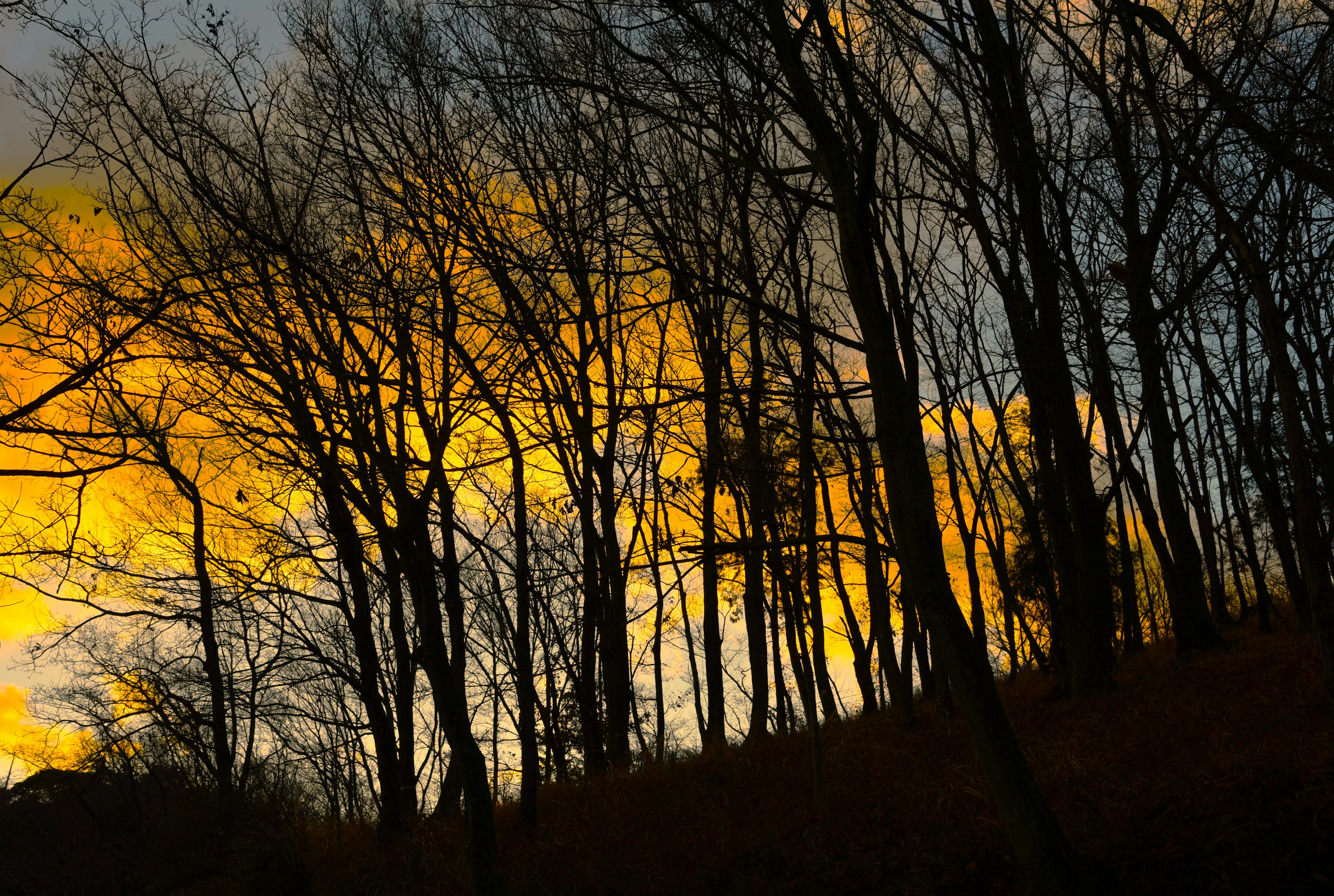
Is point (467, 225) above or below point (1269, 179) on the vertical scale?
above

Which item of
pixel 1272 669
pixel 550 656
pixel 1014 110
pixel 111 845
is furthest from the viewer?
pixel 550 656

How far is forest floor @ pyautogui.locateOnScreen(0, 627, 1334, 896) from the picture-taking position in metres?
4.59

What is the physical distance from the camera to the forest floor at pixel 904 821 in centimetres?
459

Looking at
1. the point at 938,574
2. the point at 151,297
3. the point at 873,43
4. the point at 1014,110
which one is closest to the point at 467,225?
the point at 151,297

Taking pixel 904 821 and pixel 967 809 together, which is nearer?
pixel 967 809

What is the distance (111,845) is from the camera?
10.6 metres

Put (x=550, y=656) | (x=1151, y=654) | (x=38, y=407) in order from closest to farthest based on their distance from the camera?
→ 1. (x=38, y=407)
2. (x=1151, y=654)
3. (x=550, y=656)

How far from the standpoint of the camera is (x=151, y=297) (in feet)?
19.9

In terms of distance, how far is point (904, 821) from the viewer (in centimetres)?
603

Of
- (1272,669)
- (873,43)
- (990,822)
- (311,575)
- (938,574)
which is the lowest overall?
(990,822)

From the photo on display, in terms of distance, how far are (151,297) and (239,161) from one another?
165 centimetres

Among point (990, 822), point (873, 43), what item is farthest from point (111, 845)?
point (873, 43)

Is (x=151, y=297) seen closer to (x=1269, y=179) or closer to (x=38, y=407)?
(x=38, y=407)

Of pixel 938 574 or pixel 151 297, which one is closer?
pixel 938 574
